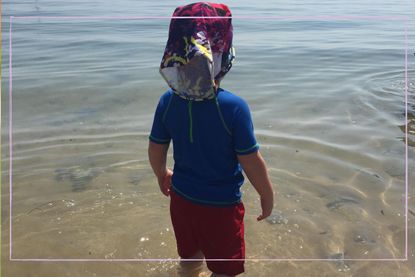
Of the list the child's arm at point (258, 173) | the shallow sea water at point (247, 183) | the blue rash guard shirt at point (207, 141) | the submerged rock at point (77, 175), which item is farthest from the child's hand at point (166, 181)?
the submerged rock at point (77, 175)

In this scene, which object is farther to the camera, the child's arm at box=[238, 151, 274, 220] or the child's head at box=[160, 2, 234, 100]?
the child's arm at box=[238, 151, 274, 220]

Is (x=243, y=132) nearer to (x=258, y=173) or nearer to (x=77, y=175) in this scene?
(x=258, y=173)

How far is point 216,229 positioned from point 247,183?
2181 mm

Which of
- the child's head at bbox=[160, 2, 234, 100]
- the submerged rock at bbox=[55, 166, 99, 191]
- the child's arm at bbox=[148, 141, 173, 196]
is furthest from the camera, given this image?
the submerged rock at bbox=[55, 166, 99, 191]

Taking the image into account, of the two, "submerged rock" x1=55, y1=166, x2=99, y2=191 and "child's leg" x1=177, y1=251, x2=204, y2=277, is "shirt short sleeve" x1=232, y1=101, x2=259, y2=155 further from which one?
"submerged rock" x1=55, y1=166, x2=99, y2=191

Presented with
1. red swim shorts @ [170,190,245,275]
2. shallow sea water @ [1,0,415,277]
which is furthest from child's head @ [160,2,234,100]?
shallow sea water @ [1,0,415,277]

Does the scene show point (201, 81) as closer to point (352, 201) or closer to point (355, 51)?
point (352, 201)

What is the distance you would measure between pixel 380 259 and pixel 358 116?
11.9 ft

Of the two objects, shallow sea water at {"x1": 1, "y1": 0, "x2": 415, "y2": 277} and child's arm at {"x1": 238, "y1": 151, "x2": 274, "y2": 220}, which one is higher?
child's arm at {"x1": 238, "y1": 151, "x2": 274, "y2": 220}

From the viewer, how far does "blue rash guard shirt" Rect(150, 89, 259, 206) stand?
95.3 inches

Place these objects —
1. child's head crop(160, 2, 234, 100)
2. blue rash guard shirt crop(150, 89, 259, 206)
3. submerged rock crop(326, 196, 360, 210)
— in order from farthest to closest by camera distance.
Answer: submerged rock crop(326, 196, 360, 210) → blue rash guard shirt crop(150, 89, 259, 206) → child's head crop(160, 2, 234, 100)

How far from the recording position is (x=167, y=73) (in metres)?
2.47

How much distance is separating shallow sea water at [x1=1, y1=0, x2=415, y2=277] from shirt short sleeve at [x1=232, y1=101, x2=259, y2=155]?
4.70ft

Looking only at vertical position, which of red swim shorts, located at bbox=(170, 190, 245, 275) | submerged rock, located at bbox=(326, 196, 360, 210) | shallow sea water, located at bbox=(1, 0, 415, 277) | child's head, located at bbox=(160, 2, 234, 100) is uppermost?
child's head, located at bbox=(160, 2, 234, 100)
